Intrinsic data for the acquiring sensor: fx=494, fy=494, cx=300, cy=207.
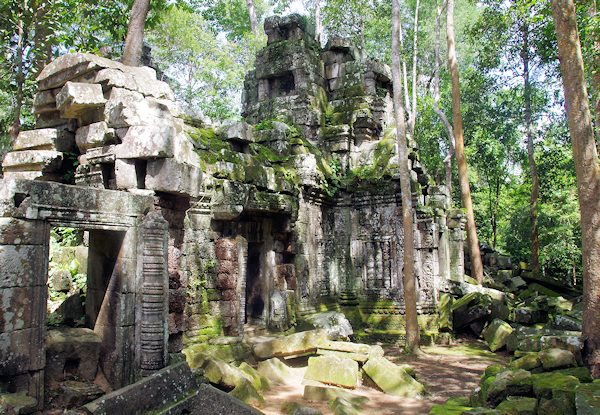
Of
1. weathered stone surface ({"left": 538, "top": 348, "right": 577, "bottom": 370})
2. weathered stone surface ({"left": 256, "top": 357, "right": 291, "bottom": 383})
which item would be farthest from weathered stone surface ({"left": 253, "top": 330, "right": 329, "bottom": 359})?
weathered stone surface ({"left": 538, "top": 348, "right": 577, "bottom": 370})

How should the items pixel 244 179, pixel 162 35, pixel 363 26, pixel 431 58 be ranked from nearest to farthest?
pixel 244 179 < pixel 162 35 < pixel 363 26 < pixel 431 58

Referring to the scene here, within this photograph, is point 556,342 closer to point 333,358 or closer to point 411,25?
point 333,358

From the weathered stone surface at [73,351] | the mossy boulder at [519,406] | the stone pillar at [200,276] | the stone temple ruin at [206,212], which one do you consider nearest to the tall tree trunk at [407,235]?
the stone temple ruin at [206,212]

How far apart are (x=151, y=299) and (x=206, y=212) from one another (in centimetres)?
298

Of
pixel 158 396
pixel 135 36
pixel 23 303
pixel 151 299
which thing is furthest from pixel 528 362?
pixel 135 36

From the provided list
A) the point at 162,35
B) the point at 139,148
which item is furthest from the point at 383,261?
the point at 162,35

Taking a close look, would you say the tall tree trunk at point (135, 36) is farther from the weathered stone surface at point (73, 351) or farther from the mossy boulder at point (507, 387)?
the mossy boulder at point (507, 387)

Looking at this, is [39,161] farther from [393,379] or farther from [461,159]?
[461,159]

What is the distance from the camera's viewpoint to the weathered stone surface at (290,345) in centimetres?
848

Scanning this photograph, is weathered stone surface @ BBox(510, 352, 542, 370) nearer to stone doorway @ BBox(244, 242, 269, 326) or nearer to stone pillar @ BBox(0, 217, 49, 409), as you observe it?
stone doorway @ BBox(244, 242, 269, 326)

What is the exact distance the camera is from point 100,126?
6262 millimetres

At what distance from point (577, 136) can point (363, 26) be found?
21781 millimetres

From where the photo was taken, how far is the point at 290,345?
8.62 m

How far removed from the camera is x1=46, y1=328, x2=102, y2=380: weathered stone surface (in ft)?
17.1
